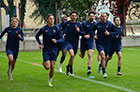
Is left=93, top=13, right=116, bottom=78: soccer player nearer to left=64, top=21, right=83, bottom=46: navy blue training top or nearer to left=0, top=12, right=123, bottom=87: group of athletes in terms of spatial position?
left=0, top=12, right=123, bottom=87: group of athletes

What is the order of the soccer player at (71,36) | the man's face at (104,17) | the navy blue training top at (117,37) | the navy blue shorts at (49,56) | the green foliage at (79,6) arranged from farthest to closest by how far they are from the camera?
the green foliage at (79,6) → the soccer player at (71,36) → the navy blue training top at (117,37) → the man's face at (104,17) → the navy blue shorts at (49,56)

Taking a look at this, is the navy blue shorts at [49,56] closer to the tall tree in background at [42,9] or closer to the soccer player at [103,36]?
the soccer player at [103,36]

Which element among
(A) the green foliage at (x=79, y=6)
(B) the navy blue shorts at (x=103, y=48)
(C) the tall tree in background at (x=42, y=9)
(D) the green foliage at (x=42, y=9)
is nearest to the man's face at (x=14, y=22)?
(B) the navy blue shorts at (x=103, y=48)

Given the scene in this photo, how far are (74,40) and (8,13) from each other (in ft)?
42.6

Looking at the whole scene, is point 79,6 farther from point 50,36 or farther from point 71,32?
point 50,36

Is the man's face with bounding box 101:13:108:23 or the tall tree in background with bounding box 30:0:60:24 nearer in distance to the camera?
the man's face with bounding box 101:13:108:23

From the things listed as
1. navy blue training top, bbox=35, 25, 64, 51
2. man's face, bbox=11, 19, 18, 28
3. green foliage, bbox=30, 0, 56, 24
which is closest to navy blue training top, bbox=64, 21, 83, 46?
man's face, bbox=11, 19, 18, 28

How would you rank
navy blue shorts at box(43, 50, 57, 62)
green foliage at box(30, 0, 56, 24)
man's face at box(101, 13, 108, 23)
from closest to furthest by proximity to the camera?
navy blue shorts at box(43, 50, 57, 62) < man's face at box(101, 13, 108, 23) < green foliage at box(30, 0, 56, 24)

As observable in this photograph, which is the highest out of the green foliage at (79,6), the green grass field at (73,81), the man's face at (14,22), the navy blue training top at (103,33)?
the man's face at (14,22)

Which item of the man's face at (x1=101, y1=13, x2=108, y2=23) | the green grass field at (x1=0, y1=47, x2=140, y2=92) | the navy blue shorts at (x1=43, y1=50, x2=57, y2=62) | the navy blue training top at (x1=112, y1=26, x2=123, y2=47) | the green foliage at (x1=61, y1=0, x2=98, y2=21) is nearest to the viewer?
the green grass field at (x1=0, y1=47, x2=140, y2=92)

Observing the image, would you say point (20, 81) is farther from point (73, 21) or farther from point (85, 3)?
point (85, 3)

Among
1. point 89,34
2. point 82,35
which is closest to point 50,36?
point 82,35

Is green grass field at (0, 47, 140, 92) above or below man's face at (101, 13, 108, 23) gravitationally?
below

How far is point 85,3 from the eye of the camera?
92.1ft
